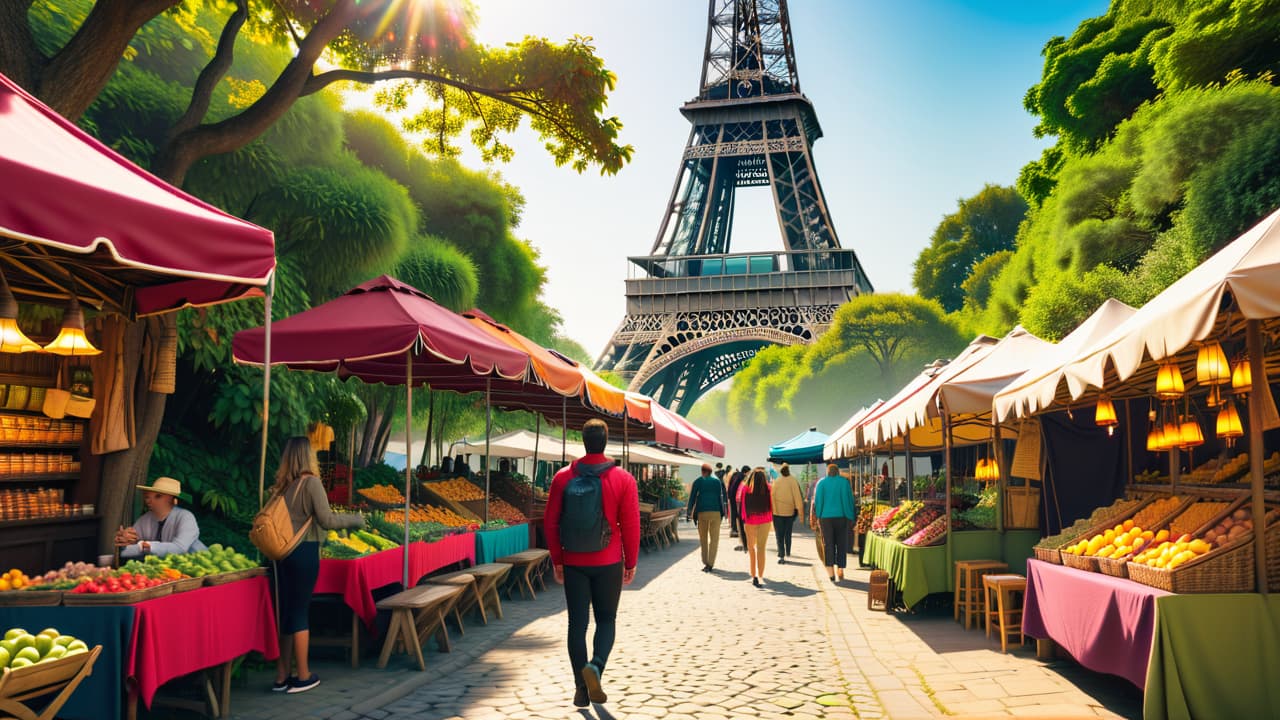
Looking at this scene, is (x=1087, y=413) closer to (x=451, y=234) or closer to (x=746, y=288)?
(x=451, y=234)

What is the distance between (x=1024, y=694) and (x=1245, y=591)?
5.14ft

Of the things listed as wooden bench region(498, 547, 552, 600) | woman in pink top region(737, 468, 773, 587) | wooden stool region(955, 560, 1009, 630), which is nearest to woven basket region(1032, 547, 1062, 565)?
wooden stool region(955, 560, 1009, 630)

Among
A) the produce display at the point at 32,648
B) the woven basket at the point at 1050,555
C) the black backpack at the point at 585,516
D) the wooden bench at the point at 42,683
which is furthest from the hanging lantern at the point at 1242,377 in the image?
the produce display at the point at 32,648

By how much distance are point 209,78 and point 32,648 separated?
593 cm

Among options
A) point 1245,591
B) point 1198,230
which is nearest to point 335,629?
point 1245,591

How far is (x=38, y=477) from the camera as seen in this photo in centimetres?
705

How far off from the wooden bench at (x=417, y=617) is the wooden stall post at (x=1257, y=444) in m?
5.35

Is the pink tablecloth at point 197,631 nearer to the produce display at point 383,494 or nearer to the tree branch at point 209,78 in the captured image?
the tree branch at point 209,78

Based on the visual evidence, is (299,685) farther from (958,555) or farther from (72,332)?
(958,555)

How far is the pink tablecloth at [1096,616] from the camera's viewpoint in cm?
498

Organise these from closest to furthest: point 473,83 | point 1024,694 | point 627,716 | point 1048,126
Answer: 1. point 627,716
2. point 1024,694
3. point 473,83
4. point 1048,126

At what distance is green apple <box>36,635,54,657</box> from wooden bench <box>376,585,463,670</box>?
9.22 feet

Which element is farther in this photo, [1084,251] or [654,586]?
[1084,251]

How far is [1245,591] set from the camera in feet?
15.9
